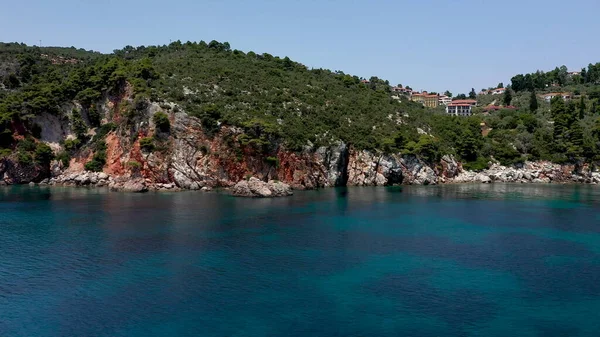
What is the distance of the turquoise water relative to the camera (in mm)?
27547

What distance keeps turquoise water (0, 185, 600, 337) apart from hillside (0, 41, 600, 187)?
772 inches

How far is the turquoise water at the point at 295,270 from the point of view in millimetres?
27547

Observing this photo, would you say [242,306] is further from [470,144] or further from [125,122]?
[470,144]

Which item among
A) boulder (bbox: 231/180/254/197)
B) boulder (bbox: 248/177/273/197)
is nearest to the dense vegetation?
boulder (bbox: 231/180/254/197)

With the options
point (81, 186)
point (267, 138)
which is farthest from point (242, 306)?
point (81, 186)

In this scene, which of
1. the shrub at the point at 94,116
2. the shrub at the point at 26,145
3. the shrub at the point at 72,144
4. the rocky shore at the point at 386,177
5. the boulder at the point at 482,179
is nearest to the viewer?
the rocky shore at the point at 386,177

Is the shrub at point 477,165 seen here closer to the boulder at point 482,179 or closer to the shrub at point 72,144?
the boulder at point 482,179

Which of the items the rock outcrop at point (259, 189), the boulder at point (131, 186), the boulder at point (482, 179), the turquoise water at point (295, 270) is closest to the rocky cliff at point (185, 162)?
the boulder at point (131, 186)

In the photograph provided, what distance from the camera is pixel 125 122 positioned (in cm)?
8675

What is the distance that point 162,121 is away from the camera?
81812 millimetres

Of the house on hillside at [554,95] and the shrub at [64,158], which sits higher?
the house on hillside at [554,95]

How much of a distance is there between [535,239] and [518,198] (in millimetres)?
30644

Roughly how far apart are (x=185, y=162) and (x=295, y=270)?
160 feet

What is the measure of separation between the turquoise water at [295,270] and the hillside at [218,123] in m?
19.6
